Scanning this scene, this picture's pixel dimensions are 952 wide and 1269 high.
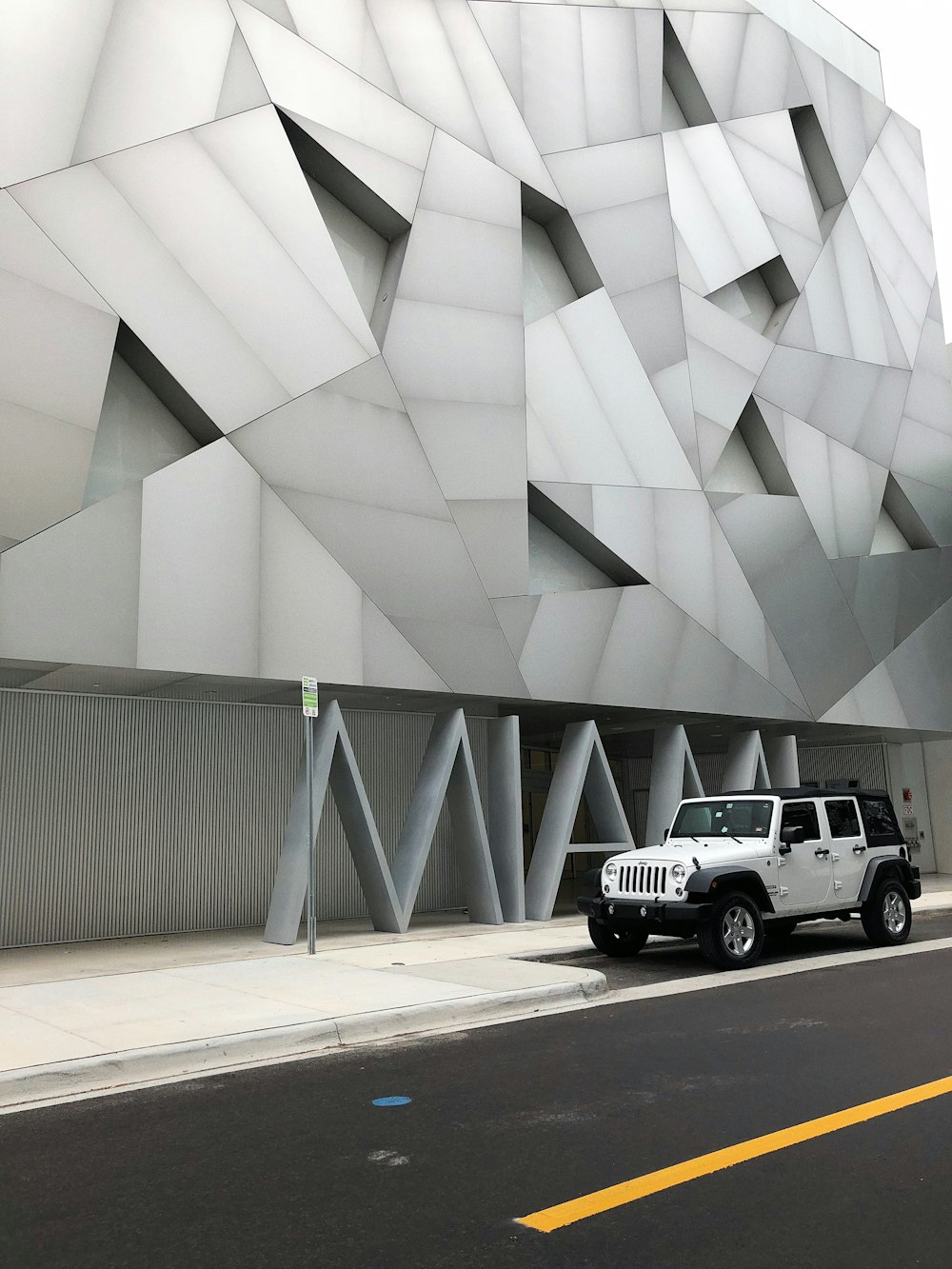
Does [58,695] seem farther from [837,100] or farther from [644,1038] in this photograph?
[837,100]

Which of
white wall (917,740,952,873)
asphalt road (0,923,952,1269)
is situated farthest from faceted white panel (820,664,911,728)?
asphalt road (0,923,952,1269)

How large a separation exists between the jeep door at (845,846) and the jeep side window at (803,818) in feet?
0.83

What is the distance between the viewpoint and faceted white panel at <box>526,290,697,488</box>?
1806 centimetres

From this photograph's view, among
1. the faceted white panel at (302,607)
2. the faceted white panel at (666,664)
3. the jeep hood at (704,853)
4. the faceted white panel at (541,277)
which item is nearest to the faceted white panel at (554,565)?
the faceted white panel at (666,664)

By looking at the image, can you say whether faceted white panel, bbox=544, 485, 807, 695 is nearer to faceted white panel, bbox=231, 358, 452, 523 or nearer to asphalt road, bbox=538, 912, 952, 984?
faceted white panel, bbox=231, 358, 452, 523

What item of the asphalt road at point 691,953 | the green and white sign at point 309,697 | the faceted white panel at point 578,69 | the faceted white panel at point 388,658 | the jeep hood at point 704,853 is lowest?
the asphalt road at point 691,953

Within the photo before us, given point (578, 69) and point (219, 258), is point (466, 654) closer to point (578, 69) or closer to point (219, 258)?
point (219, 258)

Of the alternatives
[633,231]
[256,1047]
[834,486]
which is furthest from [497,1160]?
[834,486]

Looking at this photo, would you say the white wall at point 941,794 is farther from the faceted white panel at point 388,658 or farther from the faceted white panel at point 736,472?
the faceted white panel at point 388,658

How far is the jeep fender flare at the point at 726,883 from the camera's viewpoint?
11.4m

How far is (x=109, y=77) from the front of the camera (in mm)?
13445

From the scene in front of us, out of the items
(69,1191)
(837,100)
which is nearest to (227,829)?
(69,1191)

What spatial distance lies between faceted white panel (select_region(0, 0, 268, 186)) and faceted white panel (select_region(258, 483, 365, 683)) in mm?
4859

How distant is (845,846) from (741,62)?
62.0 ft
